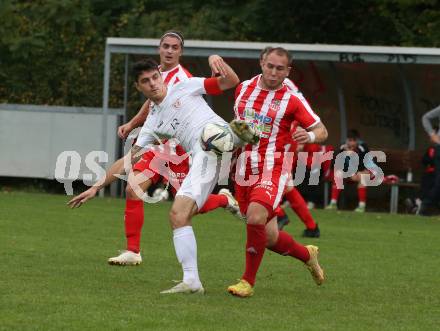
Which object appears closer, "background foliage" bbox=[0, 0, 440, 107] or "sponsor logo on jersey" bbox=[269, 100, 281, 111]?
"sponsor logo on jersey" bbox=[269, 100, 281, 111]

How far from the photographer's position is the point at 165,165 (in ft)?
34.4

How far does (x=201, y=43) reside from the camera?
20453mm

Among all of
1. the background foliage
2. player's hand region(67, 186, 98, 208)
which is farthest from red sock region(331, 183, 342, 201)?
player's hand region(67, 186, 98, 208)

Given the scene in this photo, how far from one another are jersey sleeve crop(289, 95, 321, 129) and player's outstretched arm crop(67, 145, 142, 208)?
1.56 m

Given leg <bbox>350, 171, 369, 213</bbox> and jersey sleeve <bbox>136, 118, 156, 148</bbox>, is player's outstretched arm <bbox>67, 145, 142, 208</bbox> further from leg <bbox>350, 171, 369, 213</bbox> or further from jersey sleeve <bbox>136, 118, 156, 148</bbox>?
leg <bbox>350, 171, 369, 213</bbox>

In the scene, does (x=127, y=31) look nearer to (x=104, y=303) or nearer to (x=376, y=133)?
(x=376, y=133)

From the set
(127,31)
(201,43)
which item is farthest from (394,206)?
(127,31)

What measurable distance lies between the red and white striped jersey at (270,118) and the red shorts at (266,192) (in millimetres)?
98

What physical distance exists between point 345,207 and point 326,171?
1.34 metres

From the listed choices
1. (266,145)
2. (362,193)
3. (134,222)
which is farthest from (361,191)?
(266,145)

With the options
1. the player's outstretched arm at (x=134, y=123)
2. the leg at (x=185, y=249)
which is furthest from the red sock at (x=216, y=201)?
the leg at (x=185, y=249)

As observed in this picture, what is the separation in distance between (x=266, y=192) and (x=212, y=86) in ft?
2.89

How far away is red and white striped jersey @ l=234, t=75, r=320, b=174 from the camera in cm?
862

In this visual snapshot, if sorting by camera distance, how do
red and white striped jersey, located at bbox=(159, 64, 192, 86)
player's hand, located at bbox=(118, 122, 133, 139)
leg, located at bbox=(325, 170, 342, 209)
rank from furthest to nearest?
leg, located at bbox=(325, 170, 342, 209) < player's hand, located at bbox=(118, 122, 133, 139) < red and white striped jersey, located at bbox=(159, 64, 192, 86)
